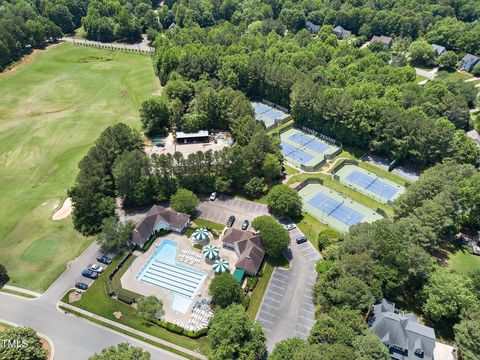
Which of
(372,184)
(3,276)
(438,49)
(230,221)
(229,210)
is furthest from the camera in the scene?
(438,49)

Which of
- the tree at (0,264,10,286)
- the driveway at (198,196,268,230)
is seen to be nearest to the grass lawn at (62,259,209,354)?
the tree at (0,264,10,286)

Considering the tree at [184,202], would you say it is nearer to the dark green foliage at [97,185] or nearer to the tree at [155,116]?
the dark green foliage at [97,185]

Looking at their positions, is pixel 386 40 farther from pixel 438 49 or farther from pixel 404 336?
pixel 404 336

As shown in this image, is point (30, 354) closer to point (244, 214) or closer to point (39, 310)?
point (39, 310)

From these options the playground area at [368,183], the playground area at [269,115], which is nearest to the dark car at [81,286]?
the playground area at [368,183]

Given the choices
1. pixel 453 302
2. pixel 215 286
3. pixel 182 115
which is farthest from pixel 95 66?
pixel 453 302

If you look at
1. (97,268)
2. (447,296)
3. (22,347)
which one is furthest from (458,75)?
(22,347)

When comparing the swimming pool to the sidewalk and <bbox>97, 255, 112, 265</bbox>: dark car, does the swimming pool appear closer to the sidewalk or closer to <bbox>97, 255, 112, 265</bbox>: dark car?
the sidewalk
